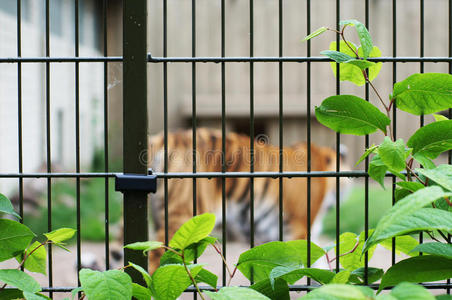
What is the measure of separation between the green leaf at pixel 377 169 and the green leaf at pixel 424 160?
Answer: 51mm

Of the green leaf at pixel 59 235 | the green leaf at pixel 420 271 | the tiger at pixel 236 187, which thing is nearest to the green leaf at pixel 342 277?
the green leaf at pixel 420 271

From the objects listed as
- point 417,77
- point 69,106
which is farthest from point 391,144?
point 69,106

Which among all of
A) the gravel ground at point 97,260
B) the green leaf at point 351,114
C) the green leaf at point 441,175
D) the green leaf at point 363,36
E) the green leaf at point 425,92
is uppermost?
the green leaf at point 363,36

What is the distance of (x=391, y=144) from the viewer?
92 cm

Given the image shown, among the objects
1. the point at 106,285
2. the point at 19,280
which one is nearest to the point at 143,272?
the point at 106,285

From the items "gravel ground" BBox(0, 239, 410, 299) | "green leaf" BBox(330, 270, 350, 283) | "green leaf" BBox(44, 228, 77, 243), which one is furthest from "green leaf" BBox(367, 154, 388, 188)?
"gravel ground" BBox(0, 239, 410, 299)

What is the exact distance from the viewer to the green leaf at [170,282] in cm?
93

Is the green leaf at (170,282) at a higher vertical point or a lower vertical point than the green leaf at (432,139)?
lower

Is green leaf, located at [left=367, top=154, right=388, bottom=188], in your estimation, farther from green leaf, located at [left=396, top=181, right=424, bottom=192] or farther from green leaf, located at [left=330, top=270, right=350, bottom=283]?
green leaf, located at [left=330, top=270, right=350, bottom=283]

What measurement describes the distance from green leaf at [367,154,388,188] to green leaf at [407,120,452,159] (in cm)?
6

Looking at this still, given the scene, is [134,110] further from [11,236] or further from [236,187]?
[236,187]

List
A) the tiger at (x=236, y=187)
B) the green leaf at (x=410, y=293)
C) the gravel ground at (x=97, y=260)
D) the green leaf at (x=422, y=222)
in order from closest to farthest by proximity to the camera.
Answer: the green leaf at (x=410, y=293) < the green leaf at (x=422, y=222) < the gravel ground at (x=97, y=260) < the tiger at (x=236, y=187)

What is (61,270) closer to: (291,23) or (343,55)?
(343,55)

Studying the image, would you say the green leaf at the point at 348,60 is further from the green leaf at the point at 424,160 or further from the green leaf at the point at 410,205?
the green leaf at the point at 410,205
